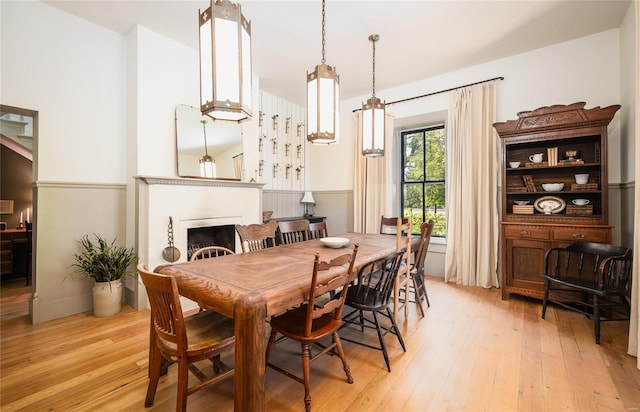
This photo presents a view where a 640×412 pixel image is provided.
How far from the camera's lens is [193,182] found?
10.6ft

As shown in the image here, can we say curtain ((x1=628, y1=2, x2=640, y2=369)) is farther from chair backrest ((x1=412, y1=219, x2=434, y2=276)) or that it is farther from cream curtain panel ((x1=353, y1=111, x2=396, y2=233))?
cream curtain panel ((x1=353, y1=111, x2=396, y2=233))

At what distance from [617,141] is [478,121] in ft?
4.51

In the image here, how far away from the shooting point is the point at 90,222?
2979mm

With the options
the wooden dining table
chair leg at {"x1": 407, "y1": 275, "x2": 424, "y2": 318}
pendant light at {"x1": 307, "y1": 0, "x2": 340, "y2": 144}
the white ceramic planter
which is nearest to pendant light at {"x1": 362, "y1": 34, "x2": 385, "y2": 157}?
pendant light at {"x1": 307, "y1": 0, "x2": 340, "y2": 144}

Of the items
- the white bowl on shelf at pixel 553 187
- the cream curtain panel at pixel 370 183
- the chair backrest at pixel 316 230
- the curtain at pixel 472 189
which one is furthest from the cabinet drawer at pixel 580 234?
the chair backrest at pixel 316 230

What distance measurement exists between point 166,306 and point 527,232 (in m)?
3.54

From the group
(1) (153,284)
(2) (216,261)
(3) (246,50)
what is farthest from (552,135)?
(1) (153,284)

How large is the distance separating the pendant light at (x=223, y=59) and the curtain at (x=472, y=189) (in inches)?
131

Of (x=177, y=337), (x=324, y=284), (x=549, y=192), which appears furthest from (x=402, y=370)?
(x=549, y=192)

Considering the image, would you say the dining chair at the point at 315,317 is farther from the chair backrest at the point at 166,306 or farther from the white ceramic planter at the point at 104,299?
the white ceramic planter at the point at 104,299

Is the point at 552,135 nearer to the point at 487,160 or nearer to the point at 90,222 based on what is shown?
the point at 487,160

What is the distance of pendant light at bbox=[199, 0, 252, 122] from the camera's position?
148 centimetres

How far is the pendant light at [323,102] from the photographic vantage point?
6.70 ft

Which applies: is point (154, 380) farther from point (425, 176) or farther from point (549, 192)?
point (425, 176)
